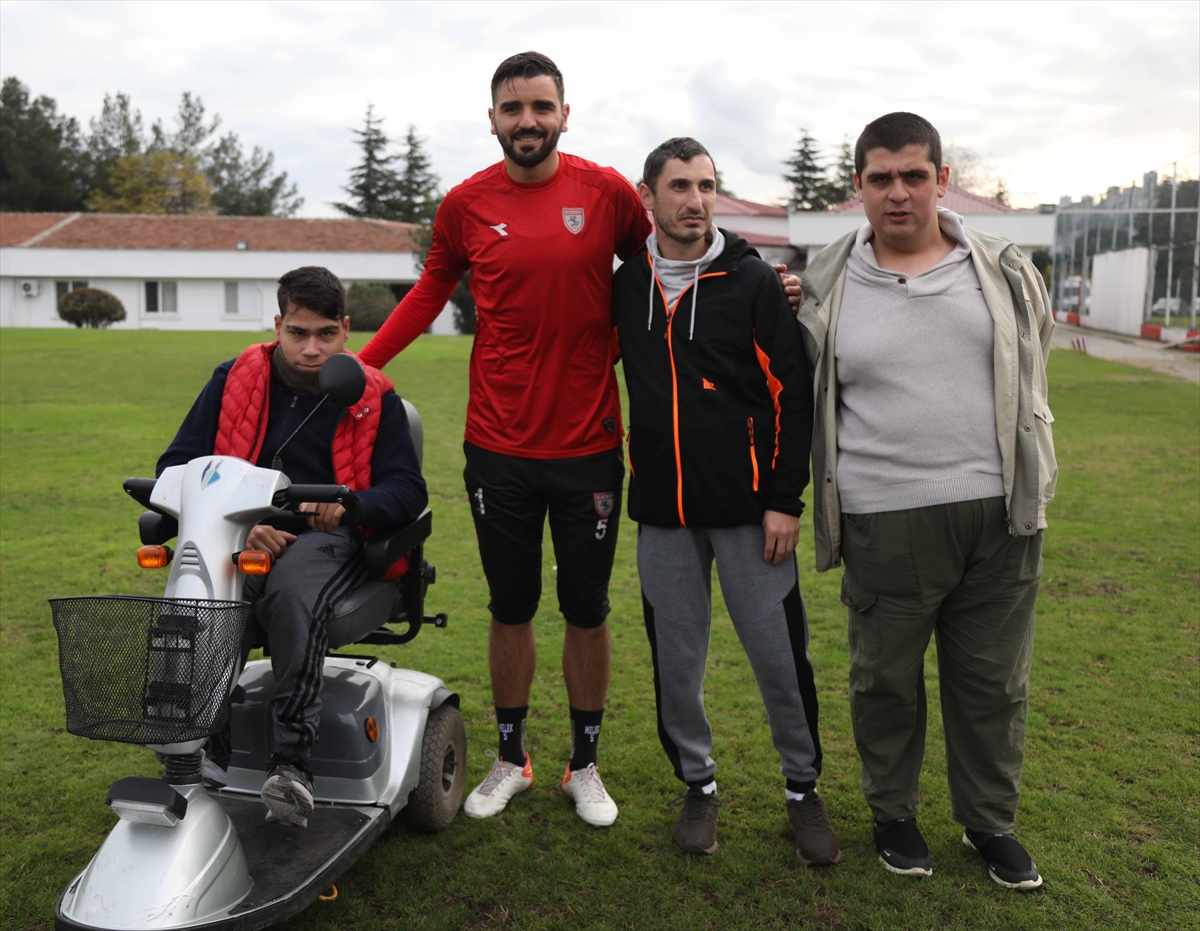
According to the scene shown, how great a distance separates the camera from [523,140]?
3555mm

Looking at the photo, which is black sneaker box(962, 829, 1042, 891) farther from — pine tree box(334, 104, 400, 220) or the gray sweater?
pine tree box(334, 104, 400, 220)

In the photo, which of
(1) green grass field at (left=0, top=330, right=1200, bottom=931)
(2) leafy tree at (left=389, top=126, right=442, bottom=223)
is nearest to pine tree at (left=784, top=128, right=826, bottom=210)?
(2) leafy tree at (left=389, top=126, right=442, bottom=223)

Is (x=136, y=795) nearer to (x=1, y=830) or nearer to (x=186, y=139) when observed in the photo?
(x=1, y=830)

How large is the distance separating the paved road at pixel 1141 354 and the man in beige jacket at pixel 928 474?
1945cm

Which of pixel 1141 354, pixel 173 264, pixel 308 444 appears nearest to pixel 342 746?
pixel 308 444

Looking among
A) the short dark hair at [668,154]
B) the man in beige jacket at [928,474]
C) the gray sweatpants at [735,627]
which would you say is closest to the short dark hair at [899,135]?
the man in beige jacket at [928,474]

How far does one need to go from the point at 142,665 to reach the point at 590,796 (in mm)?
A: 1811

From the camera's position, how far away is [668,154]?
132 inches

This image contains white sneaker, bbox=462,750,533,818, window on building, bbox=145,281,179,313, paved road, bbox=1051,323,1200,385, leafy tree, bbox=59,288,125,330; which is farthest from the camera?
window on building, bbox=145,281,179,313

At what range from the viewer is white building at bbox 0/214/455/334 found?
51469 mm

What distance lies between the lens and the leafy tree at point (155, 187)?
6425 cm

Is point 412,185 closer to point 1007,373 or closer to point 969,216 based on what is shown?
point 969,216

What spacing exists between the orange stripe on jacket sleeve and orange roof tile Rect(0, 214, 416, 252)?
5026 centimetres

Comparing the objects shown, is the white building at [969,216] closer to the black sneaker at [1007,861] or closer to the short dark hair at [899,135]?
the short dark hair at [899,135]
